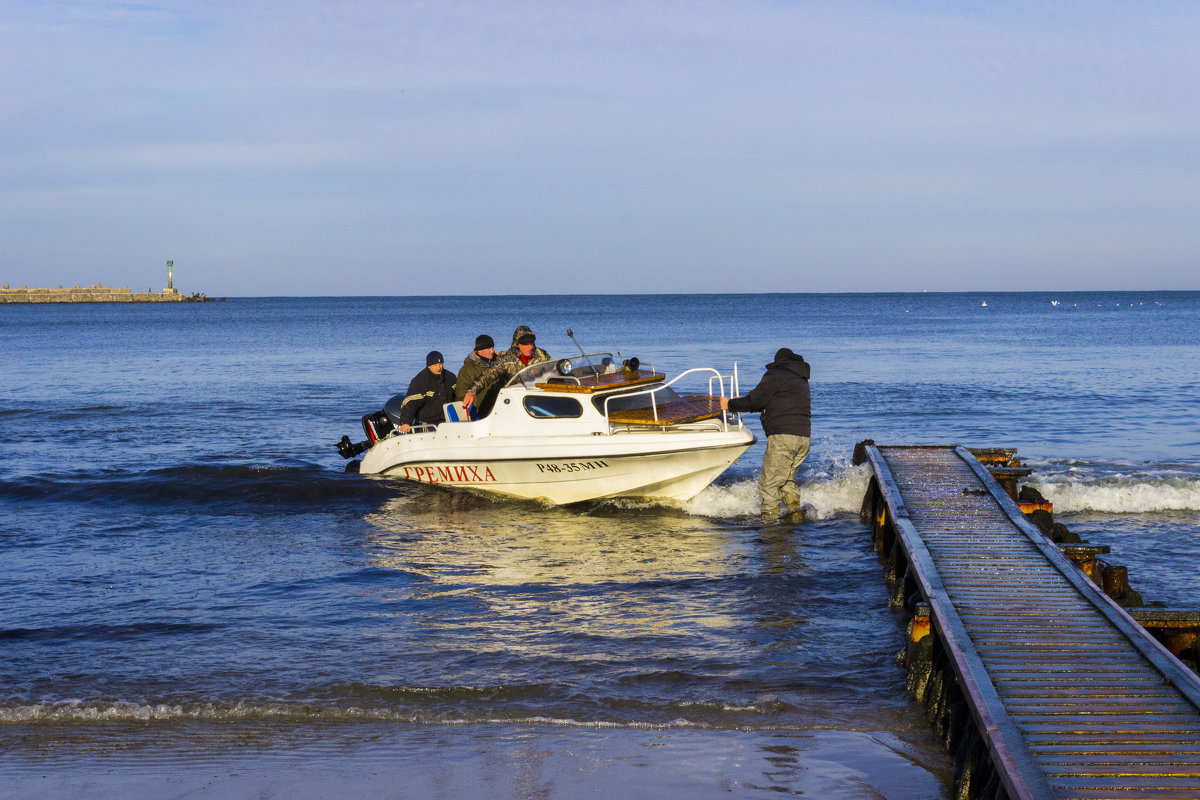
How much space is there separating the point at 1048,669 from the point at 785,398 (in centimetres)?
647

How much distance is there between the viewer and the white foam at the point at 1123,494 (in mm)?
14484

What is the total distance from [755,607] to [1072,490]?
24.8ft

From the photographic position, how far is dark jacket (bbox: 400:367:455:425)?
1546 cm

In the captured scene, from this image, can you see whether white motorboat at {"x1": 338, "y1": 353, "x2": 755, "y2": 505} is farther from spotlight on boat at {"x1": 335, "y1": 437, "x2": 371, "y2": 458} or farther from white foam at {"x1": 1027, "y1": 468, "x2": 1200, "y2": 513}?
white foam at {"x1": 1027, "y1": 468, "x2": 1200, "y2": 513}

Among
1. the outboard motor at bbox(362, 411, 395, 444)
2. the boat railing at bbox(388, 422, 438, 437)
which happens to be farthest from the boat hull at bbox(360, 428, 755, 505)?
the outboard motor at bbox(362, 411, 395, 444)

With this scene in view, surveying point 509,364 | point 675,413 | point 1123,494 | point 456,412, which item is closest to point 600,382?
point 675,413

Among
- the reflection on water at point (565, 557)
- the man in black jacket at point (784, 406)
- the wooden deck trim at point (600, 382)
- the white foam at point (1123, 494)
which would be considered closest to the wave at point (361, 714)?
the reflection on water at point (565, 557)

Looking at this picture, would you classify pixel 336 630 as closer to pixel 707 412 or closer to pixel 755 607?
pixel 755 607

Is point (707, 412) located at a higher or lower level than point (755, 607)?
higher

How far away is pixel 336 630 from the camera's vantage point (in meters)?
9.57

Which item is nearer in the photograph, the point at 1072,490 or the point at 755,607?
the point at 755,607

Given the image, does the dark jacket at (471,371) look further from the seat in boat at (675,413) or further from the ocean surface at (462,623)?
the seat in boat at (675,413)

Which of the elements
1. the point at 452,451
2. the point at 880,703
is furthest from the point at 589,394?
the point at 880,703

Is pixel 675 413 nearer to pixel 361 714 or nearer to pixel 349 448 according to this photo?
pixel 349 448
